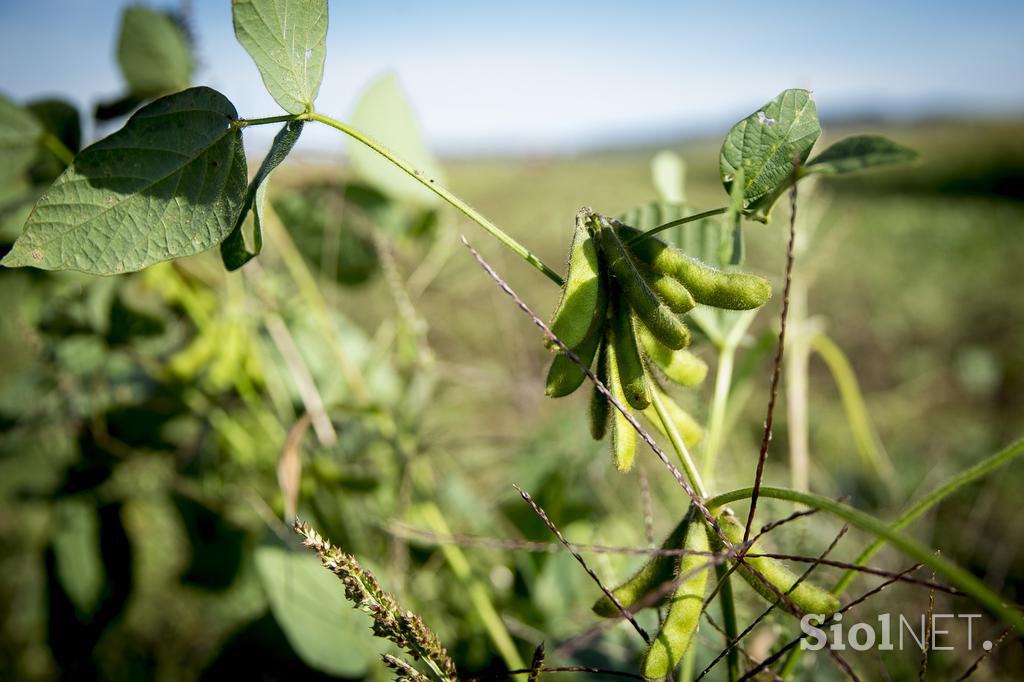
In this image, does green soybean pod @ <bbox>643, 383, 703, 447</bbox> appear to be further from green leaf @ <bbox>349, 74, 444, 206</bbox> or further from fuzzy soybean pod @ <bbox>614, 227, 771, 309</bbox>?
green leaf @ <bbox>349, 74, 444, 206</bbox>

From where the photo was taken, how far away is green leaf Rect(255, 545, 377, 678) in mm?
644

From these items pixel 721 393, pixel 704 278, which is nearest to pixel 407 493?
pixel 721 393

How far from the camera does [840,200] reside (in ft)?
14.9

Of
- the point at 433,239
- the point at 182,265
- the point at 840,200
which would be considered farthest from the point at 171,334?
the point at 840,200

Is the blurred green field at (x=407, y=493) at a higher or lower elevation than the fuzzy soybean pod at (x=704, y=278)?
lower

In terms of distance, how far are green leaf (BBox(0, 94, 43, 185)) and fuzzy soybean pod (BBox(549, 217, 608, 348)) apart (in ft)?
2.35

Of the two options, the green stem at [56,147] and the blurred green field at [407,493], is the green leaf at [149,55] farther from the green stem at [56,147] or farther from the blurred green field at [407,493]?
the blurred green field at [407,493]

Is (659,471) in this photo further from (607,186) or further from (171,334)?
(607,186)

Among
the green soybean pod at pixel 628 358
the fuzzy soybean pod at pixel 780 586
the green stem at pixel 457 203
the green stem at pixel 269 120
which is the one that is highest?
the green stem at pixel 269 120

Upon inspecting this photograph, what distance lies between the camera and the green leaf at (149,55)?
A: 848 mm

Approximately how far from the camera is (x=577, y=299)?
0.32 meters

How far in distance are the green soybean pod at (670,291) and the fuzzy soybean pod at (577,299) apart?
0.03 m

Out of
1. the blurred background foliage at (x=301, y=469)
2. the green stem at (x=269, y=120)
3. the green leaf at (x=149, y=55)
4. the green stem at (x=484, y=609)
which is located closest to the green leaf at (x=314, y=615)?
the blurred background foliage at (x=301, y=469)

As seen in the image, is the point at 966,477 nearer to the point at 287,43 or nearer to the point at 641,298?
the point at 641,298
